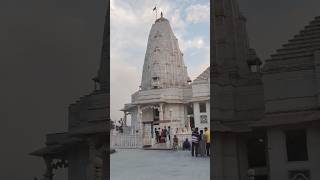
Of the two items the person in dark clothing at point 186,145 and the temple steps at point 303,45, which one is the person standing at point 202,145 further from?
the temple steps at point 303,45

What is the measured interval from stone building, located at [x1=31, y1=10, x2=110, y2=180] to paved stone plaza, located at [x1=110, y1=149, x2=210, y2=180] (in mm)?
4763

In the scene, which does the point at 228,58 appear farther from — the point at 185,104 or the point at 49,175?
the point at 49,175

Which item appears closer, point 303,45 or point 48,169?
point 303,45

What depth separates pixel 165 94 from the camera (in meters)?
18.5

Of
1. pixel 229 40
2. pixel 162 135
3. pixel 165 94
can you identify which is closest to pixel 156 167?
pixel 162 135

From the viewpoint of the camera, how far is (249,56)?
71.6 ft

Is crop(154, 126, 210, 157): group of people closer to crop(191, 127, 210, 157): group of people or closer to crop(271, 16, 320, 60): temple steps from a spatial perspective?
crop(191, 127, 210, 157): group of people

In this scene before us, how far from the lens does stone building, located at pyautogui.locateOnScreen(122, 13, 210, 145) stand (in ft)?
44.5

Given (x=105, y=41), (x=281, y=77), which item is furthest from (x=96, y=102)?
(x=281, y=77)

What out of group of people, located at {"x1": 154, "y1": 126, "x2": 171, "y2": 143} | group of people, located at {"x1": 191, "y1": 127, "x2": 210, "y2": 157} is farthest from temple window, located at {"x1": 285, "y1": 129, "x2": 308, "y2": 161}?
group of people, located at {"x1": 154, "y1": 126, "x2": 171, "y2": 143}

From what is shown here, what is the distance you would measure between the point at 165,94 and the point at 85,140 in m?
3.53

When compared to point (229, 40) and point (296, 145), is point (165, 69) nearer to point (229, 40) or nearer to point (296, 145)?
point (229, 40)

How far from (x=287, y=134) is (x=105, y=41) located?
7.20 metres

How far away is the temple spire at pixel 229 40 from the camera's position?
2005 cm
